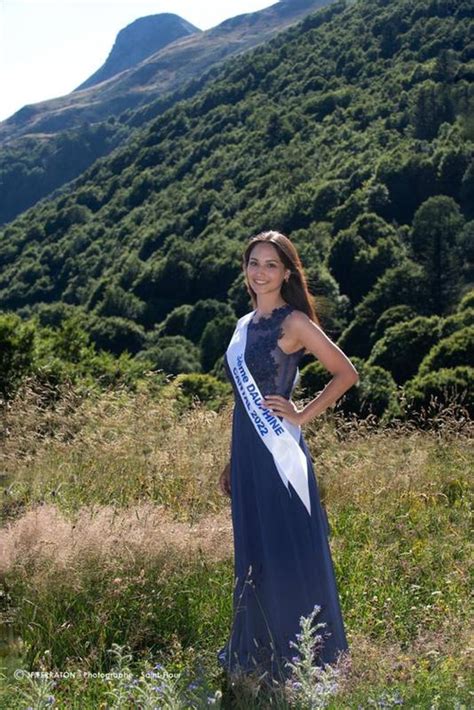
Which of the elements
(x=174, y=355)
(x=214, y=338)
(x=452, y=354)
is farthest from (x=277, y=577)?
(x=214, y=338)

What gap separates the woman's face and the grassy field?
0.93 m

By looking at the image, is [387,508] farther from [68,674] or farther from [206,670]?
[68,674]

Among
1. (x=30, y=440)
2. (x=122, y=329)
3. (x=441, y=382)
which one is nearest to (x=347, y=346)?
(x=122, y=329)

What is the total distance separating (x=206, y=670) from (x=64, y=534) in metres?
0.76

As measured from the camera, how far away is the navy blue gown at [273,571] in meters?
2.90

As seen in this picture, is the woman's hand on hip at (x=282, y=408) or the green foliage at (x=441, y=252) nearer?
the woman's hand on hip at (x=282, y=408)

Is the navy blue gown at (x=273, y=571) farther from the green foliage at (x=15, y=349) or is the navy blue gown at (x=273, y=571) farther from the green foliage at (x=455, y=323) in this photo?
the green foliage at (x=455, y=323)

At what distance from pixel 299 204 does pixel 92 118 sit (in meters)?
133

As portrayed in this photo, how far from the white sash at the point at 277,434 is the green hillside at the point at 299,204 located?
2617cm

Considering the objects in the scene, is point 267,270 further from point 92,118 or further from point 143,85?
point 143,85

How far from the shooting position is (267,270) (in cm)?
316

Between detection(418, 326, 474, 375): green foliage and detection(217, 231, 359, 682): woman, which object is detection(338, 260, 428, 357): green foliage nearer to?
detection(418, 326, 474, 375): green foliage

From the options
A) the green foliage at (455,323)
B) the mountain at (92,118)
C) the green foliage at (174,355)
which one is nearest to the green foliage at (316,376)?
the green foliage at (455,323)

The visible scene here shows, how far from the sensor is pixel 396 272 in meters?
42.4
